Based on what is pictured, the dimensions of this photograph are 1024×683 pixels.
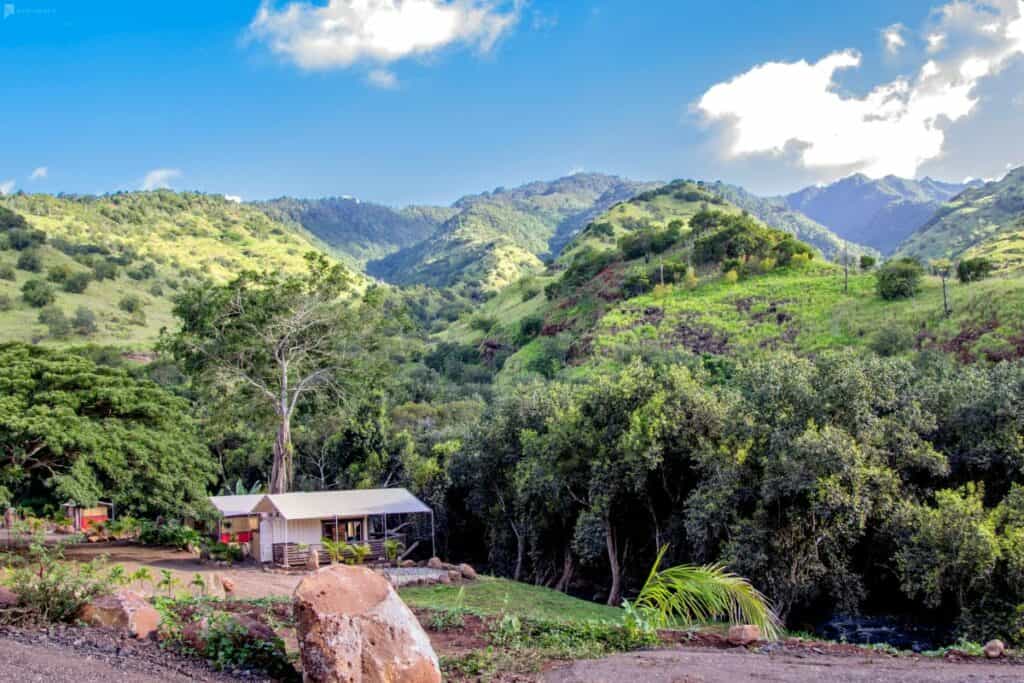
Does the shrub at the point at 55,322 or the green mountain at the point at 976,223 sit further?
the green mountain at the point at 976,223

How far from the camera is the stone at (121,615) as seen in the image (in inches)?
305

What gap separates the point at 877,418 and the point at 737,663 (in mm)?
9264

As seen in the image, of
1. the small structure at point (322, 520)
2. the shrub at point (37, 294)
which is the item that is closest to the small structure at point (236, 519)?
the small structure at point (322, 520)

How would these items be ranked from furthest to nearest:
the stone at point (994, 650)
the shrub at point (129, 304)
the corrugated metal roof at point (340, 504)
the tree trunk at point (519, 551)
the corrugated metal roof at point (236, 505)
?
the shrub at point (129, 304), the corrugated metal roof at point (236, 505), the tree trunk at point (519, 551), the corrugated metal roof at point (340, 504), the stone at point (994, 650)

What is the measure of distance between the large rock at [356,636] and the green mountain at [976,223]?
238 feet

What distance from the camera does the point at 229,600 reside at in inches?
461

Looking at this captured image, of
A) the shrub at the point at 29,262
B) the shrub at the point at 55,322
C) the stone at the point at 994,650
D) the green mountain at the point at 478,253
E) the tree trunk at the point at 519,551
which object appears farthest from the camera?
the green mountain at the point at 478,253

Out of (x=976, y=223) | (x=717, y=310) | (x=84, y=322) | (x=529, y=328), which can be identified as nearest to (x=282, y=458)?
(x=717, y=310)

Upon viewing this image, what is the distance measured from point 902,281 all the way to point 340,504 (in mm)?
31964

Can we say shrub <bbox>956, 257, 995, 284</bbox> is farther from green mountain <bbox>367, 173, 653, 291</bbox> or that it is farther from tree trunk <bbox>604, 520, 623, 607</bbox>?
green mountain <bbox>367, 173, 653, 291</bbox>

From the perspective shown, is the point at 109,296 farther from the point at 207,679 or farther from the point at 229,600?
the point at 207,679

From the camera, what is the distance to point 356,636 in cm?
623

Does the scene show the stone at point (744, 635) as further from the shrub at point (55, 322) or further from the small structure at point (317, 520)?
the shrub at point (55, 322)

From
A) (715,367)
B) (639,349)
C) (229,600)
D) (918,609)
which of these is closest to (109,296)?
(639,349)
